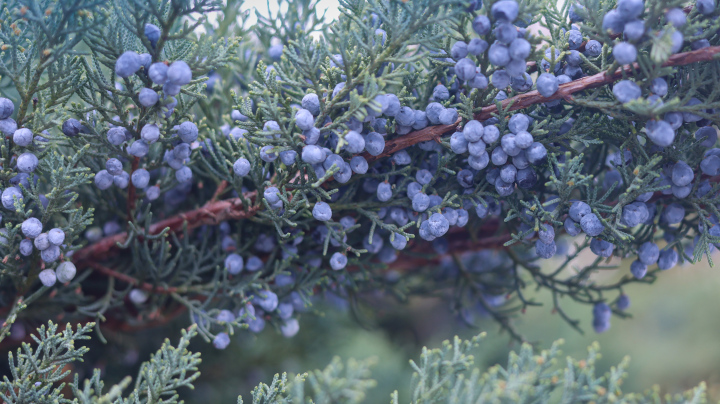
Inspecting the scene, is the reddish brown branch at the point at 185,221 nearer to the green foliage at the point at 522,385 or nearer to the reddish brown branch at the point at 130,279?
the reddish brown branch at the point at 130,279

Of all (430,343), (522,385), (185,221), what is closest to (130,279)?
(185,221)

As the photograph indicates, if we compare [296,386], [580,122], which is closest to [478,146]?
[580,122]

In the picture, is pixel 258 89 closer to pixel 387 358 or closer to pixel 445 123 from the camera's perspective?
pixel 445 123

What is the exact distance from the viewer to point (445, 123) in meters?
0.96

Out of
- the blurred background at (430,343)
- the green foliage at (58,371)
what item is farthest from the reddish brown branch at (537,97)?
the blurred background at (430,343)

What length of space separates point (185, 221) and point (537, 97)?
0.84 m

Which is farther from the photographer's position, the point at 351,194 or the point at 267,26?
the point at 267,26

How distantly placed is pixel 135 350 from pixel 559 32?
1.66 m

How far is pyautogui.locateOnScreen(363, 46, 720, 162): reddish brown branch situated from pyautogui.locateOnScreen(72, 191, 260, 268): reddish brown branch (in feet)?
1.15

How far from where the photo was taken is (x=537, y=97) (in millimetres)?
947

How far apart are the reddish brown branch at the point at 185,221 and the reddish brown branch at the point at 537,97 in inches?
13.8

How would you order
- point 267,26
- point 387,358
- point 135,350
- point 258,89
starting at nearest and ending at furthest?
point 258,89, point 267,26, point 135,350, point 387,358

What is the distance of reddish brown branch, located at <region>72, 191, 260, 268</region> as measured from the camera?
3.75 feet

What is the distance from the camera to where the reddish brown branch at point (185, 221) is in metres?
1.14
